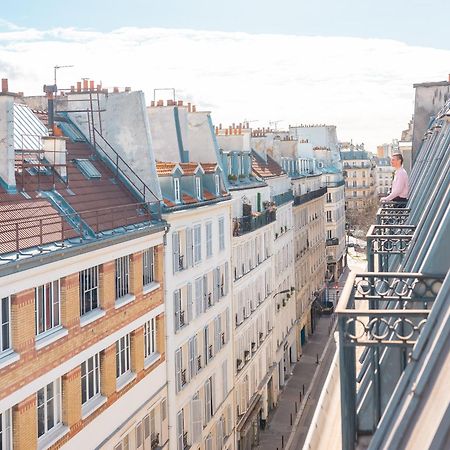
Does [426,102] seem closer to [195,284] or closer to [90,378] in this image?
[195,284]

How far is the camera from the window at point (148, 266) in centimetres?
2716

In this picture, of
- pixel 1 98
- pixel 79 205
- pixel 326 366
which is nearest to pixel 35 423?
pixel 79 205

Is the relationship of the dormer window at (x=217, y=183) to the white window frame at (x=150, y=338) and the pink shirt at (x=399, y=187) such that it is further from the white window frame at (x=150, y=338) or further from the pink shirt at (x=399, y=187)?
the pink shirt at (x=399, y=187)

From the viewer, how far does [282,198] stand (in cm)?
5409

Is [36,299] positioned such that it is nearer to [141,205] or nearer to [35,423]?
[35,423]

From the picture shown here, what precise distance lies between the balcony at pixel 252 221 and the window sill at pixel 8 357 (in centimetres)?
2197

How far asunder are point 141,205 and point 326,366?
33.2 metres

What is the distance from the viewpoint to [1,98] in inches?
870

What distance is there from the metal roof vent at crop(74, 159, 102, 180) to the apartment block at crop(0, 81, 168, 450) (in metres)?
0.05

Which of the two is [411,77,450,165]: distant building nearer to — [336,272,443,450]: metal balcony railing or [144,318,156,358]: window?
[144,318,156,358]: window

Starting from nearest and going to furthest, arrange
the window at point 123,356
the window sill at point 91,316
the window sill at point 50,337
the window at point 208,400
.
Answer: the window sill at point 50,337 → the window sill at point 91,316 → the window at point 123,356 → the window at point 208,400

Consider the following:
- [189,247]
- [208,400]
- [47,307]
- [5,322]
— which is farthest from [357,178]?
[5,322]

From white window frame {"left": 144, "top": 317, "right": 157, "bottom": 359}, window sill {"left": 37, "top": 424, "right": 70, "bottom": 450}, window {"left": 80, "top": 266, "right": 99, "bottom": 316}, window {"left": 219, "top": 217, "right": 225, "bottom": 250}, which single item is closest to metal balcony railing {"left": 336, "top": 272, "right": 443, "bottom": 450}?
window sill {"left": 37, "top": 424, "right": 70, "bottom": 450}

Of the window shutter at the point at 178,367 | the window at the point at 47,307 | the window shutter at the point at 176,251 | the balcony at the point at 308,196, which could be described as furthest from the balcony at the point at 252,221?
the window at the point at 47,307
